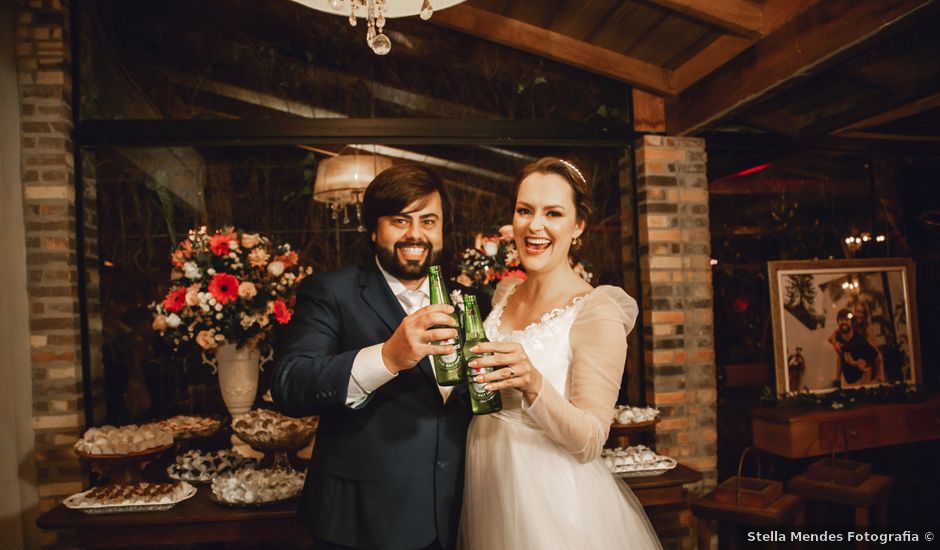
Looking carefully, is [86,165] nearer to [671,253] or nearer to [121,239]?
[121,239]

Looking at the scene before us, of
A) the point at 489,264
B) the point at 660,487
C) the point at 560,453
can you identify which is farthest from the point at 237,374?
the point at 660,487

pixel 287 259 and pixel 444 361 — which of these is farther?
pixel 287 259

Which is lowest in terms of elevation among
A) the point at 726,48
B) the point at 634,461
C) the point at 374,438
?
the point at 634,461

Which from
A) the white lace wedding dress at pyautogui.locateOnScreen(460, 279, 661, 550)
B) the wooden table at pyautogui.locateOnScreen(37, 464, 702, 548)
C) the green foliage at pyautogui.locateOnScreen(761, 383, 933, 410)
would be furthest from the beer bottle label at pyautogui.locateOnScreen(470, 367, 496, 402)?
the green foliage at pyautogui.locateOnScreen(761, 383, 933, 410)

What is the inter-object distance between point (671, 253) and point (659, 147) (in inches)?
24.8

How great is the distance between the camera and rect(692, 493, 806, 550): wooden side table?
2.77 metres

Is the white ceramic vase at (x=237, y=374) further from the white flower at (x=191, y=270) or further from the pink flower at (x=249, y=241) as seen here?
the pink flower at (x=249, y=241)

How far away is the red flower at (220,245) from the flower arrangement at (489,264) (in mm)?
1179

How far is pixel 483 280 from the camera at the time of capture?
3.16 m

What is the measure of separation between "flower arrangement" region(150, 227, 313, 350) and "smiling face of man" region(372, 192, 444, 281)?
1095 millimetres

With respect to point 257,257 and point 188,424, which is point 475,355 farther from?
point 188,424

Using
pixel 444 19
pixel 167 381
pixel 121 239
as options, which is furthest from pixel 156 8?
pixel 167 381

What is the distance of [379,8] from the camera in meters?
1.27

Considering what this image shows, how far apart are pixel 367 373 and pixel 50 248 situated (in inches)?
95.5
